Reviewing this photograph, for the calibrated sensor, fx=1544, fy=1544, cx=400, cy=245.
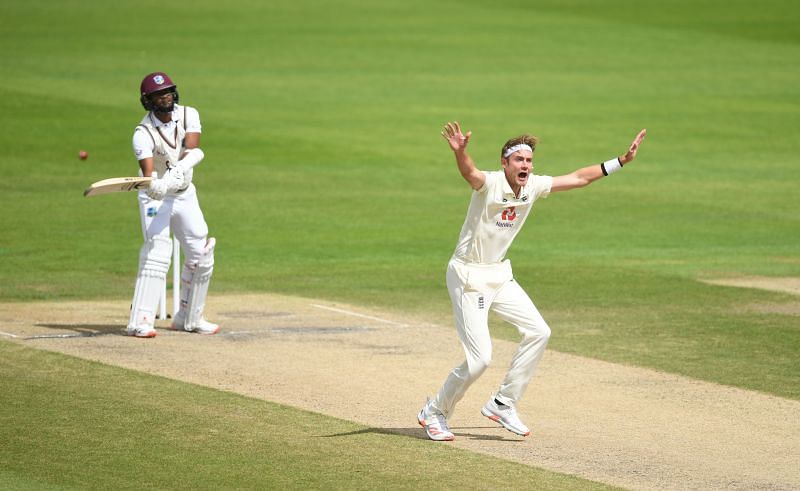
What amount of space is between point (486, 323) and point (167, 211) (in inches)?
185

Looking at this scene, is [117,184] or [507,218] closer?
Result: [507,218]

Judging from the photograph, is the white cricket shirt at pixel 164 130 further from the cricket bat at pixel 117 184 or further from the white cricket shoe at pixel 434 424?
the white cricket shoe at pixel 434 424

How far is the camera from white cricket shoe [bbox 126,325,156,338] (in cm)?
1395

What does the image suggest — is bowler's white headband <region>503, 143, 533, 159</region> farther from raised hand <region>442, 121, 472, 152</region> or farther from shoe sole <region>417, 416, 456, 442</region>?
shoe sole <region>417, 416, 456, 442</region>

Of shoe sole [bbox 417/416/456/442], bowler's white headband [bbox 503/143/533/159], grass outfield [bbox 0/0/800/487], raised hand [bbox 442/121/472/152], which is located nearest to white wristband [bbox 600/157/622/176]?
bowler's white headband [bbox 503/143/533/159]

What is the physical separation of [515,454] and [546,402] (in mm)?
1703

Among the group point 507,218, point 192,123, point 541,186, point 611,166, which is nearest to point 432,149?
point 192,123

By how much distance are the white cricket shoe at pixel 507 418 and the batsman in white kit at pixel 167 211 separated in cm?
444

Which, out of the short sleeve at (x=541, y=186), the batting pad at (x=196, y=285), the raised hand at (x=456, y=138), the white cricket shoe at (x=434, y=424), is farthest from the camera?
the batting pad at (x=196, y=285)

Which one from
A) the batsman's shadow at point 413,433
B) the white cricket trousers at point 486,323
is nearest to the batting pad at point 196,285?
the batsman's shadow at point 413,433

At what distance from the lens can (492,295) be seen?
10648 mm

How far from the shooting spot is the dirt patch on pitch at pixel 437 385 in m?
9.95

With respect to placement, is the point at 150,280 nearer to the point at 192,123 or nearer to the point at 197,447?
the point at 192,123

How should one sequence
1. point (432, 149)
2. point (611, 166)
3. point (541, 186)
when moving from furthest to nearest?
point (432, 149) < point (611, 166) < point (541, 186)
